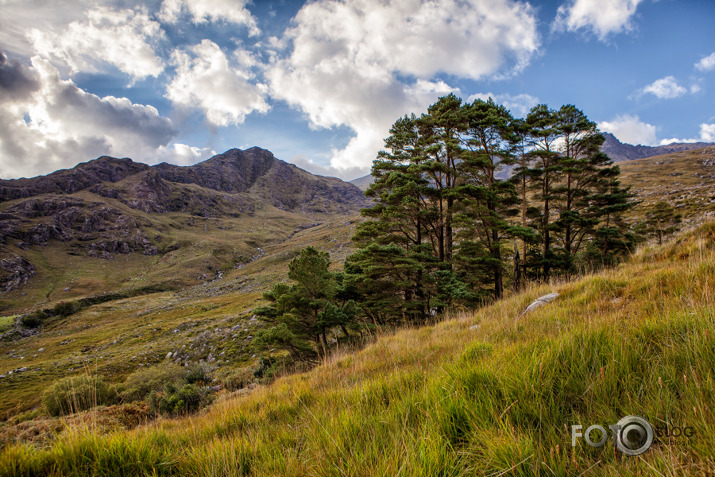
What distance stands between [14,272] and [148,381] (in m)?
155

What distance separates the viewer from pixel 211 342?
35.7 metres

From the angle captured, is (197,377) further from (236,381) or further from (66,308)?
(66,308)

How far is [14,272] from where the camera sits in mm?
111000

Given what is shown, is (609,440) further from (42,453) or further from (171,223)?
(171,223)

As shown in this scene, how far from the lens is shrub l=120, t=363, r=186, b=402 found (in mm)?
21130

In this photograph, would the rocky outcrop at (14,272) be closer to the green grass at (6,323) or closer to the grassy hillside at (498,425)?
the green grass at (6,323)

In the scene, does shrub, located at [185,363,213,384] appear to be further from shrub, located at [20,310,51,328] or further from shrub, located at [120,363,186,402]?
shrub, located at [20,310,51,328]

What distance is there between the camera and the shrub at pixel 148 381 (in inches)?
832

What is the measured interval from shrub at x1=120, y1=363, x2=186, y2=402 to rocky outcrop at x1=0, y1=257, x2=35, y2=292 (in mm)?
142339

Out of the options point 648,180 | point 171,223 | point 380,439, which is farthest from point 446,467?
point 171,223

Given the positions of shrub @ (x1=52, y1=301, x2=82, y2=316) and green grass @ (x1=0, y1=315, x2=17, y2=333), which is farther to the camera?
shrub @ (x1=52, y1=301, x2=82, y2=316)

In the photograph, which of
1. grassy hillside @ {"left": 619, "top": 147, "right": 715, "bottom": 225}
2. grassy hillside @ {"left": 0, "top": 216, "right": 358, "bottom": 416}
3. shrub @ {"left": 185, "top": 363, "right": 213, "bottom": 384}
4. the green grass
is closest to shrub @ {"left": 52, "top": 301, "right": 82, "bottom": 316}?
grassy hillside @ {"left": 0, "top": 216, "right": 358, "bottom": 416}

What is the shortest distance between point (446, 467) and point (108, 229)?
729 ft

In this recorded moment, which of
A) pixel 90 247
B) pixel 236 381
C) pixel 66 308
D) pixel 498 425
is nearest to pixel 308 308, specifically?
pixel 236 381
